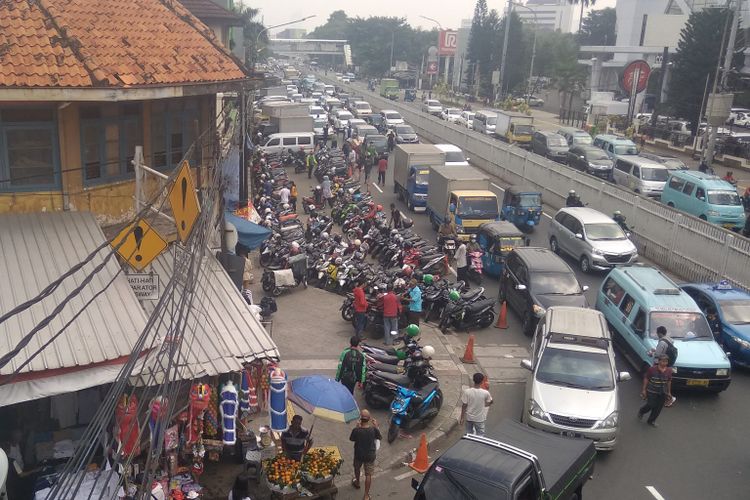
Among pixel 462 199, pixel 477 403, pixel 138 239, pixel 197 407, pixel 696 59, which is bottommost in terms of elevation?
pixel 477 403

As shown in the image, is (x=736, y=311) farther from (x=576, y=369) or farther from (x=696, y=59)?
(x=696, y=59)

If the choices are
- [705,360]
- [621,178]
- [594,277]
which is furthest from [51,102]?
[621,178]

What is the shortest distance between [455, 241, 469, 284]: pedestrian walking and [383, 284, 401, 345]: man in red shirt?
13.3 feet

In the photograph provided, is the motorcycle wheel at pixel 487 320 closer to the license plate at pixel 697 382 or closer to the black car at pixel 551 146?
the license plate at pixel 697 382

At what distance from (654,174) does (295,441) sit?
2652 centimetres

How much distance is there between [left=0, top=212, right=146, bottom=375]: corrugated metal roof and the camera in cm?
806

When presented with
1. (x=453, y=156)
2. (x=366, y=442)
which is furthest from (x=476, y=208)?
(x=366, y=442)

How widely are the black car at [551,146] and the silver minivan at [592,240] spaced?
19.3m

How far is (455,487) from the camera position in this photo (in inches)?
333

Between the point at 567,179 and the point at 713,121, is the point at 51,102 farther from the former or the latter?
the point at 713,121

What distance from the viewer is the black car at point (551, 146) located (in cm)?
4231

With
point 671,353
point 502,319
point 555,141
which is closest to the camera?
point 671,353

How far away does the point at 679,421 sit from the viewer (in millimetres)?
13328

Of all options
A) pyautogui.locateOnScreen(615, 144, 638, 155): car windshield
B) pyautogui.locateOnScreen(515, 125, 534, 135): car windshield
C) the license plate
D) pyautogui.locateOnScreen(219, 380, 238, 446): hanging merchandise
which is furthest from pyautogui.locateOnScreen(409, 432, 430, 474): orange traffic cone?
pyautogui.locateOnScreen(515, 125, 534, 135): car windshield
